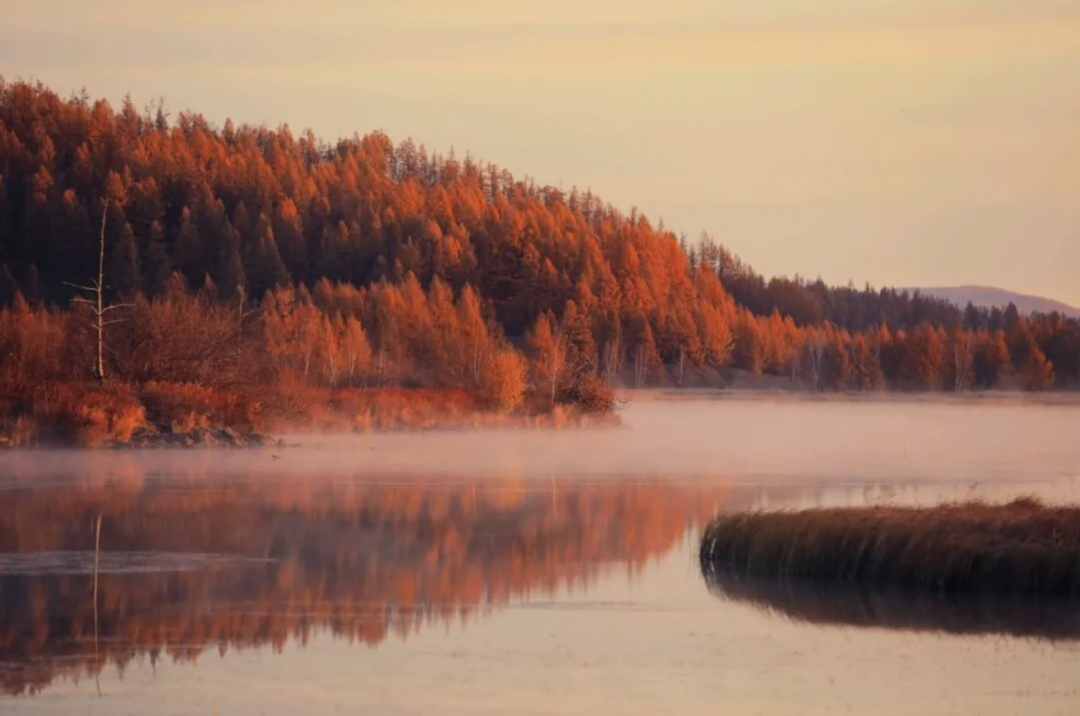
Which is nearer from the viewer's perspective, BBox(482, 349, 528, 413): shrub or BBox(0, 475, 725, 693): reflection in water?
BBox(0, 475, 725, 693): reflection in water

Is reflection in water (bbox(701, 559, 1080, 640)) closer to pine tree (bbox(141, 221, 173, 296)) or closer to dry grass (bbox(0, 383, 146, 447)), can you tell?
dry grass (bbox(0, 383, 146, 447))

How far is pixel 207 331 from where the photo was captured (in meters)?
47.7

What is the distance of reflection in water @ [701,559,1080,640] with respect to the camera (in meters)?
17.0

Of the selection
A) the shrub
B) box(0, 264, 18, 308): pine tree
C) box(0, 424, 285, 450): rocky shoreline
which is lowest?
box(0, 424, 285, 450): rocky shoreline

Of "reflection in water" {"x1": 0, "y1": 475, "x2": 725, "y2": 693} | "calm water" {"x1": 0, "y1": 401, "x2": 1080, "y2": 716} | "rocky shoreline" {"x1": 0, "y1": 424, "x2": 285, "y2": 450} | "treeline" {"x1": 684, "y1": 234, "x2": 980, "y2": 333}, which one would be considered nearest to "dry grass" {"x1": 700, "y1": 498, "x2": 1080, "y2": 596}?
"calm water" {"x1": 0, "y1": 401, "x2": 1080, "y2": 716}

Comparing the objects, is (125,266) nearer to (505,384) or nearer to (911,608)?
(505,384)

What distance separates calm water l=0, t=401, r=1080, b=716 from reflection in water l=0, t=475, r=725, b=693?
6 cm

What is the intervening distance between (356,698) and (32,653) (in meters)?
3.13

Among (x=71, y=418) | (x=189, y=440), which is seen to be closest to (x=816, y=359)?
(x=189, y=440)

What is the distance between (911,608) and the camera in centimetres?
1816

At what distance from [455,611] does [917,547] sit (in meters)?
5.20

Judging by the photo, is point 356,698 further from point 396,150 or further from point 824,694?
point 396,150

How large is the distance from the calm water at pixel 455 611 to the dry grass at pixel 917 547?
25.8 inches

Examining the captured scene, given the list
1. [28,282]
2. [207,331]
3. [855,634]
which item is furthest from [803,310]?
[855,634]
